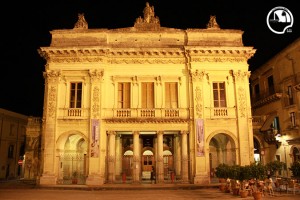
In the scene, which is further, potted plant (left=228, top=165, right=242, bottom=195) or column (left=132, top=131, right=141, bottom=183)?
column (left=132, top=131, right=141, bottom=183)

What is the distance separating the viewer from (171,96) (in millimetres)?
26000

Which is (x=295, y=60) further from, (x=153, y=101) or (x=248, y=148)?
(x=153, y=101)

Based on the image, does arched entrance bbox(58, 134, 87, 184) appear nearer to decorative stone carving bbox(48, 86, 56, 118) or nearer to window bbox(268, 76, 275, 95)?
decorative stone carving bbox(48, 86, 56, 118)

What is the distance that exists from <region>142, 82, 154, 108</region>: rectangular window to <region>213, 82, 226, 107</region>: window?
571 cm

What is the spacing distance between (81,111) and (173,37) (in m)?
10.9

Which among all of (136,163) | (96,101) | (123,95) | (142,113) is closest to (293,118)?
(142,113)

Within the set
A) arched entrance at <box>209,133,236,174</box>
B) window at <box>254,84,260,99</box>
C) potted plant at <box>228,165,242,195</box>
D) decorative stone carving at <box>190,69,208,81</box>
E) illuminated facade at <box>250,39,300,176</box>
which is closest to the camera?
potted plant at <box>228,165,242,195</box>

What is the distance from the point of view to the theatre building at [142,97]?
80.2 ft

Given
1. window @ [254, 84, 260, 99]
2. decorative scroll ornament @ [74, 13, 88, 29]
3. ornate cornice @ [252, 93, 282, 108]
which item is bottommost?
ornate cornice @ [252, 93, 282, 108]

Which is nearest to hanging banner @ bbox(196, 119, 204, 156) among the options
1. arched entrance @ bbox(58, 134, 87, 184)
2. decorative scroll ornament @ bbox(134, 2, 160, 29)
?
decorative scroll ornament @ bbox(134, 2, 160, 29)

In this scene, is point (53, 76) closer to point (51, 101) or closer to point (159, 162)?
point (51, 101)

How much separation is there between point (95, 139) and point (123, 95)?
4664 millimetres

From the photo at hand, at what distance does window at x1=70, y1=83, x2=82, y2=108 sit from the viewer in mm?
25578

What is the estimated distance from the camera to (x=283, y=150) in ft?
92.1
